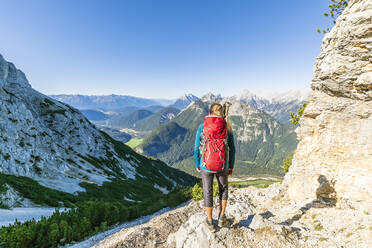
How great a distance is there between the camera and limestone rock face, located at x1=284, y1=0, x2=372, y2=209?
8.98m

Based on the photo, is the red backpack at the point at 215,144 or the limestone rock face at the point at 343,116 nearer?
the red backpack at the point at 215,144

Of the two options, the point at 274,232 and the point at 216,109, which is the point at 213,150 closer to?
the point at 216,109

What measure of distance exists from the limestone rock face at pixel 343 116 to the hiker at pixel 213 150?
7.68 meters

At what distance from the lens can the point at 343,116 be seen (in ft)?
33.8

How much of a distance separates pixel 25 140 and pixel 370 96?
2128 inches

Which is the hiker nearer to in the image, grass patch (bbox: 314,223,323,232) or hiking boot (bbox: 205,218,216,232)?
hiking boot (bbox: 205,218,216,232)

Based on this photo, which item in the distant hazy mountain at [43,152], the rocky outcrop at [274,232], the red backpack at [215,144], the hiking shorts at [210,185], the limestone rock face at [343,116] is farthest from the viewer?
the distant hazy mountain at [43,152]

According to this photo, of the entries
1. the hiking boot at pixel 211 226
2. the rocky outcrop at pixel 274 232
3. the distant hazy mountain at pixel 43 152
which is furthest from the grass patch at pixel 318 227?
the distant hazy mountain at pixel 43 152

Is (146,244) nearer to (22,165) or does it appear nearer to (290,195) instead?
(290,195)

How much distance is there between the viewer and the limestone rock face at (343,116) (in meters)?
8.98

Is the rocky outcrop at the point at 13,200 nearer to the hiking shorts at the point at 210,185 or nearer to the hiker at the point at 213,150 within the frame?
the hiking shorts at the point at 210,185

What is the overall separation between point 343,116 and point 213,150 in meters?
9.03

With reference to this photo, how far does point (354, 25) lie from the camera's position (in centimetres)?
888

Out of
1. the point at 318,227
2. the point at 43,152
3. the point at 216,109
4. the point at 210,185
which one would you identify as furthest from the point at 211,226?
the point at 43,152
